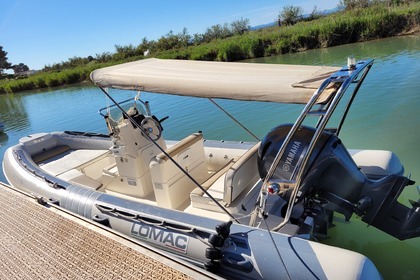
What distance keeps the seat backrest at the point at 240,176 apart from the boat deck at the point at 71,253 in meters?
0.60

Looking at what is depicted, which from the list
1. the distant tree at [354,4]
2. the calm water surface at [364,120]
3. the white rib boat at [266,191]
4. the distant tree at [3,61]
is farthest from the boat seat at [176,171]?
the distant tree at [3,61]

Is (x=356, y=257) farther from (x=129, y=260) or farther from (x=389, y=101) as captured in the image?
(x=389, y=101)

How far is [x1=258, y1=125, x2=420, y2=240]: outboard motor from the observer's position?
7.32 feet

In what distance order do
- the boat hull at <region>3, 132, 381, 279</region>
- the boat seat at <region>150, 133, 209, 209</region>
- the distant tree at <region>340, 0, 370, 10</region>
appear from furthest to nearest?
the distant tree at <region>340, 0, 370, 10</region> < the boat seat at <region>150, 133, 209, 209</region> < the boat hull at <region>3, 132, 381, 279</region>

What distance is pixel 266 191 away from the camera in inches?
81.7

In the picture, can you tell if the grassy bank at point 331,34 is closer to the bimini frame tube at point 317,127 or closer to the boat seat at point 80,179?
the boat seat at point 80,179

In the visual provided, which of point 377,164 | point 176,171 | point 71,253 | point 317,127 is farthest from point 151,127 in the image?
point 377,164

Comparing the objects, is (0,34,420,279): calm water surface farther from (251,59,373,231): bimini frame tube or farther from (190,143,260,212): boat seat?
(251,59,373,231): bimini frame tube

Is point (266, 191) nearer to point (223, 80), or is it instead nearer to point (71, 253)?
point (223, 80)

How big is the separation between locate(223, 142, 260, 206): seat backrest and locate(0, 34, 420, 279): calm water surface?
0.97 m

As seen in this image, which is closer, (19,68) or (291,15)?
(291,15)

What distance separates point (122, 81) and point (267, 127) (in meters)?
4.38

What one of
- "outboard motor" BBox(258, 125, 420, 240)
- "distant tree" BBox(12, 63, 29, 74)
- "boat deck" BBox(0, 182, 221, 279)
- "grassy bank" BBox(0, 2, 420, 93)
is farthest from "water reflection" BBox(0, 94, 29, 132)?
"distant tree" BBox(12, 63, 29, 74)

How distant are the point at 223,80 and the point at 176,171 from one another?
1149 millimetres
